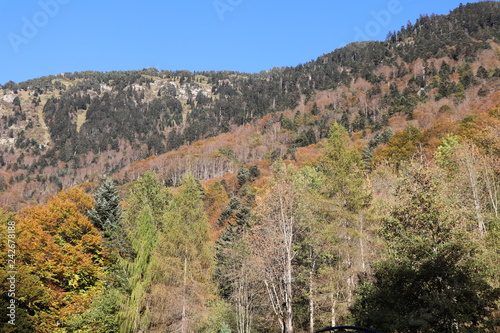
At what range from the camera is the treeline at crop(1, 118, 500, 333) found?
11586 mm

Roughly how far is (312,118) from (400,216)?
8859 centimetres

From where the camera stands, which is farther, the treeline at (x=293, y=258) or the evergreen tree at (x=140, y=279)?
the evergreen tree at (x=140, y=279)

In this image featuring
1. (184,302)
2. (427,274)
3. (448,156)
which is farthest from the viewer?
(448,156)

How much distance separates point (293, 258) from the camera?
20688 millimetres

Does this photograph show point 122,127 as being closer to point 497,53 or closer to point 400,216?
point 497,53

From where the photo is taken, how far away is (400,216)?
1267 cm

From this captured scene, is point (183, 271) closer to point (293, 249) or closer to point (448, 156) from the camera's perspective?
point (293, 249)

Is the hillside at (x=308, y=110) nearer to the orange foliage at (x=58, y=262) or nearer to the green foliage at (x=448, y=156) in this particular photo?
the green foliage at (x=448, y=156)

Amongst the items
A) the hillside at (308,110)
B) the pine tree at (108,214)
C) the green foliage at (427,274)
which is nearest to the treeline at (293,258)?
the green foliage at (427,274)

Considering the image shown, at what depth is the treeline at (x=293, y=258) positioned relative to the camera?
11.6 m

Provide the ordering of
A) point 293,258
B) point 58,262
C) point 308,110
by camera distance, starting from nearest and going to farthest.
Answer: point 293,258
point 58,262
point 308,110

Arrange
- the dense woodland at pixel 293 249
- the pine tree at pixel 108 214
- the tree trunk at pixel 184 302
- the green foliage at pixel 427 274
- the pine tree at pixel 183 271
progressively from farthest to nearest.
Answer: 1. the pine tree at pixel 108 214
2. the pine tree at pixel 183 271
3. the tree trunk at pixel 184 302
4. the dense woodland at pixel 293 249
5. the green foliage at pixel 427 274

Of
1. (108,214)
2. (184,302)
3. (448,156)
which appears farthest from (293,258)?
(448,156)

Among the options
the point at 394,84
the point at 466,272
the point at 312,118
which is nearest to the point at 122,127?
the point at 312,118
